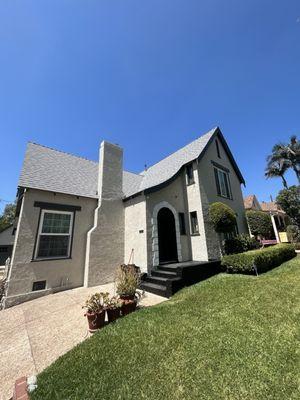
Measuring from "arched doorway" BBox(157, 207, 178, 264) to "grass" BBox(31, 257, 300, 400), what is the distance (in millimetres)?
4312

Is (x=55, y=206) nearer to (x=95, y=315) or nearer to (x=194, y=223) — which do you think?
(x=95, y=315)

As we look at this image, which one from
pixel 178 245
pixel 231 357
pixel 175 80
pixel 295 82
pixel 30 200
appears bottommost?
pixel 231 357

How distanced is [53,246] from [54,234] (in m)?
0.55

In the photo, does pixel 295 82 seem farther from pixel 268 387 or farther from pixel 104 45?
pixel 268 387

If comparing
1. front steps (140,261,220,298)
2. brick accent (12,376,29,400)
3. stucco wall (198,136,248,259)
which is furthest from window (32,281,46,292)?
stucco wall (198,136,248,259)

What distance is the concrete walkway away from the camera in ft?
11.2

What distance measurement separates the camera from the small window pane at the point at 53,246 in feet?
26.8

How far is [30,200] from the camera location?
26.5ft

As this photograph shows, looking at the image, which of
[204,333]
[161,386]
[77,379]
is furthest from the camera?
[204,333]

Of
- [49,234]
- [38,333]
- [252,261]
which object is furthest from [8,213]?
[252,261]

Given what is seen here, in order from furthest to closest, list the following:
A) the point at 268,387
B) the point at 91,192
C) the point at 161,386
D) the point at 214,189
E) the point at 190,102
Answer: the point at 214,189
the point at 190,102
the point at 91,192
the point at 161,386
the point at 268,387

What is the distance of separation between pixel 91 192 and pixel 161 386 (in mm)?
8937

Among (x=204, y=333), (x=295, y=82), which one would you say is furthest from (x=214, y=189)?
(x=204, y=333)

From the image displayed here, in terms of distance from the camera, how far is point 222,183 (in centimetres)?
1328
